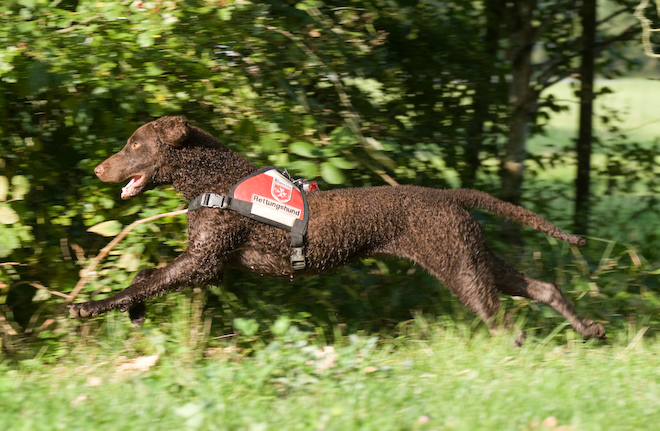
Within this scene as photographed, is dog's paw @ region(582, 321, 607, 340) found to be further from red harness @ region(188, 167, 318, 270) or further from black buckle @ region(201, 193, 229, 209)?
black buckle @ region(201, 193, 229, 209)

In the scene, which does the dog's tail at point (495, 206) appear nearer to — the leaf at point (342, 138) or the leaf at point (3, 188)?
the leaf at point (342, 138)

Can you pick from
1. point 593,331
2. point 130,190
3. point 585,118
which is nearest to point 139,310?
point 130,190

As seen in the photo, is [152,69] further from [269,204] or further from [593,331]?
[593,331]

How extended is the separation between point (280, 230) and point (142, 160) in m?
0.81

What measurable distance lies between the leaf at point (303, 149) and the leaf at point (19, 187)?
1605 mm

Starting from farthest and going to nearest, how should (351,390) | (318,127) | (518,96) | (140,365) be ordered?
(518,96), (318,127), (140,365), (351,390)

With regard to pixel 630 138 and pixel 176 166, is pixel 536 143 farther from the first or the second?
pixel 176 166

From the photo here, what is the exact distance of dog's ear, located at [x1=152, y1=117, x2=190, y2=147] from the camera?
134 inches

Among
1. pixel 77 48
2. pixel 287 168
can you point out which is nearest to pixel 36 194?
pixel 77 48

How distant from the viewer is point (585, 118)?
5715 millimetres

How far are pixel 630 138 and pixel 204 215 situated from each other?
441 centimetres

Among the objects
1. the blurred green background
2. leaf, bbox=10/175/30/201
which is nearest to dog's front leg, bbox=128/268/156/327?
the blurred green background

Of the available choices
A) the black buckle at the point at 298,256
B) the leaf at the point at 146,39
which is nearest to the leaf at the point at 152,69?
the leaf at the point at 146,39

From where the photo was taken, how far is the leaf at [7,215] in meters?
3.77
